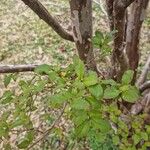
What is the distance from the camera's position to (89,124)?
1.10 m

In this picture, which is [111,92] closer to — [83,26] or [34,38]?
[83,26]

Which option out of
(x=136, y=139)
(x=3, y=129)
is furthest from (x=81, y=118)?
(x=136, y=139)

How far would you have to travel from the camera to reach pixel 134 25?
7.86ft

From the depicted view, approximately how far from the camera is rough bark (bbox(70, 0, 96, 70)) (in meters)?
1.63

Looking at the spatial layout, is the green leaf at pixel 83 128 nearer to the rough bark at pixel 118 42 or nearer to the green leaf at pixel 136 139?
the rough bark at pixel 118 42

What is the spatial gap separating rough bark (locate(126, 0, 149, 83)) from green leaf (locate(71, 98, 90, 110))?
4.68ft

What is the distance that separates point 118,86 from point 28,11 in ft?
13.6

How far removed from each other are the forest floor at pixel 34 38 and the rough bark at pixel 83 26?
2196 millimetres

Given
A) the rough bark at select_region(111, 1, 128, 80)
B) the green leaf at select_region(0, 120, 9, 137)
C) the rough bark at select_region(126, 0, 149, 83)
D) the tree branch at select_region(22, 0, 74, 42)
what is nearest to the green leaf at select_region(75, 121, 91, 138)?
the green leaf at select_region(0, 120, 9, 137)

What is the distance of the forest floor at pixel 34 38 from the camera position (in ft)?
14.1

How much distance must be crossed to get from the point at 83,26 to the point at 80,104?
791mm

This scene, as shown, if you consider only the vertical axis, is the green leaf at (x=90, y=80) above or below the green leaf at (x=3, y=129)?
above

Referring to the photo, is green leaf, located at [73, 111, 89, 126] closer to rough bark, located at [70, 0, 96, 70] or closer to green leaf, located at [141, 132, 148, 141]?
rough bark, located at [70, 0, 96, 70]

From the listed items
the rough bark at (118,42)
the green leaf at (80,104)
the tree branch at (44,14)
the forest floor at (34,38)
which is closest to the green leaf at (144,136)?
the rough bark at (118,42)
